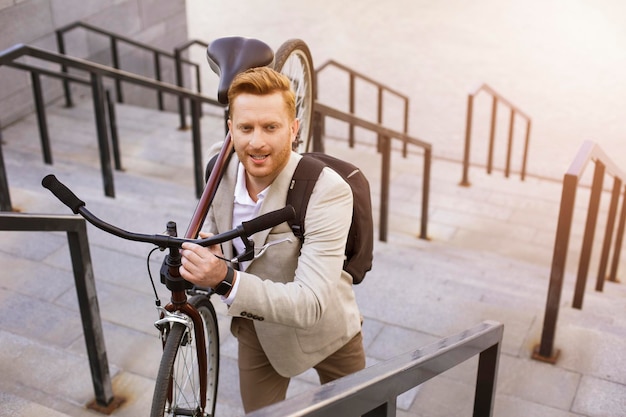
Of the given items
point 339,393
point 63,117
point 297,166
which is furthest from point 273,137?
point 63,117

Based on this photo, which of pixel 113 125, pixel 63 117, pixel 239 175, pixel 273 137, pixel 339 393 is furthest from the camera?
pixel 63 117

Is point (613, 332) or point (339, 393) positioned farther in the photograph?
point (613, 332)

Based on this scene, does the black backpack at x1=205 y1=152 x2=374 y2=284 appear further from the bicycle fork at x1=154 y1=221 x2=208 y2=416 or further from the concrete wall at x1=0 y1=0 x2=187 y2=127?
the concrete wall at x1=0 y1=0 x2=187 y2=127

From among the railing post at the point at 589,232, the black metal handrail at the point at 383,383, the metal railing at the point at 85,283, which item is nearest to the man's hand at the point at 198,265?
the black metal handrail at the point at 383,383

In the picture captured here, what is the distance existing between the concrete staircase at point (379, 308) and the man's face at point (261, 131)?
4.49ft

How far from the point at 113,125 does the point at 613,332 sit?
432 cm

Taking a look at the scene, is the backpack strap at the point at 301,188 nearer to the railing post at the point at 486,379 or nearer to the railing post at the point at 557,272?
the railing post at the point at 486,379

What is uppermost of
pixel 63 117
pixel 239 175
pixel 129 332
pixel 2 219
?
pixel 239 175

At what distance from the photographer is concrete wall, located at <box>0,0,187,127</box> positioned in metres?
7.41

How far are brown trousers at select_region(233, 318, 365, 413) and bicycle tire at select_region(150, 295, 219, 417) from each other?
0.12m

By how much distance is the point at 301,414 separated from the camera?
1.38 meters

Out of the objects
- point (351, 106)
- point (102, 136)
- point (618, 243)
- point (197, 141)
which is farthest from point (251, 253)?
point (351, 106)

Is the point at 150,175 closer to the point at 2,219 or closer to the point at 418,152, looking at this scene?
the point at 418,152

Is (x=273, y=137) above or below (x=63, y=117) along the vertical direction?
above
